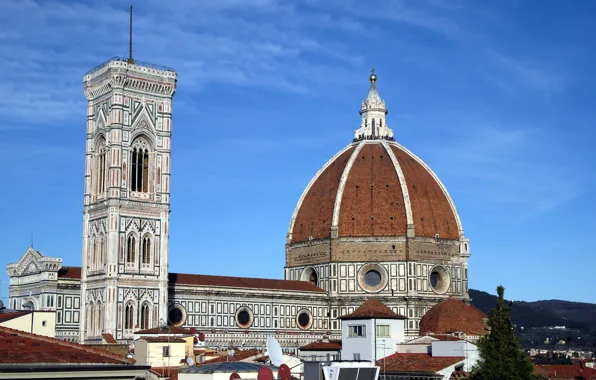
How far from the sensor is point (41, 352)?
51.9 ft

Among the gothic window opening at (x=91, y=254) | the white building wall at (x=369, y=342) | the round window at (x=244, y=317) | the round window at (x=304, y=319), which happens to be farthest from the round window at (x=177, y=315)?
the white building wall at (x=369, y=342)

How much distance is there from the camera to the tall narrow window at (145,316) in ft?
251

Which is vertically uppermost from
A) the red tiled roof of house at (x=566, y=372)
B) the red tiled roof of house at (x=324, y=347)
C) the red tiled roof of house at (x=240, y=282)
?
the red tiled roof of house at (x=240, y=282)

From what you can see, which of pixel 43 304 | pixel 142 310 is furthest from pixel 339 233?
pixel 43 304

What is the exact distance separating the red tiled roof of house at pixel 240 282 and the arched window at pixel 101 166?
11087 millimetres

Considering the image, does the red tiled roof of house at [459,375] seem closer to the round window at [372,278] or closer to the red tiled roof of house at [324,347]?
the red tiled roof of house at [324,347]

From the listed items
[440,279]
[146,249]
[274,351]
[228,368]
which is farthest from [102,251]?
[228,368]

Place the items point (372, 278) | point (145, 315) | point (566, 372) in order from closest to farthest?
1. point (566, 372)
2. point (145, 315)
3. point (372, 278)

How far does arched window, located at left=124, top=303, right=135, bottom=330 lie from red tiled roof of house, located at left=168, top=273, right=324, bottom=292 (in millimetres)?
8136

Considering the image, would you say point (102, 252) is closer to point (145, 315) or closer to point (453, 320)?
point (145, 315)

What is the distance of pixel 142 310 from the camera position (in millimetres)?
76500

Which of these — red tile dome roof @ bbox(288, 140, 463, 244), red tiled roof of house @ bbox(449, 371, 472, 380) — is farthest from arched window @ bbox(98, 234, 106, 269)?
red tiled roof of house @ bbox(449, 371, 472, 380)

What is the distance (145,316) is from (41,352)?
62.0 metres

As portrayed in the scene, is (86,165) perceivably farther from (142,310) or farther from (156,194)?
(142,310)
